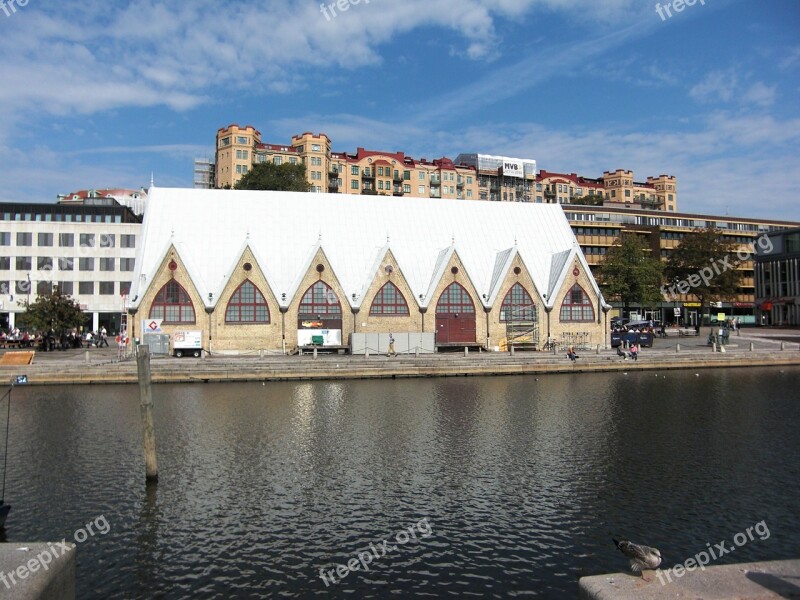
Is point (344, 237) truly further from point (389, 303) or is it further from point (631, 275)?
point (631, 275)

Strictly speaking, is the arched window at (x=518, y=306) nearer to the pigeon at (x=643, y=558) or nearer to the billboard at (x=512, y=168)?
the pigeon at (x=643, y=558)

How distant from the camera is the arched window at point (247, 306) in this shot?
50.2 m

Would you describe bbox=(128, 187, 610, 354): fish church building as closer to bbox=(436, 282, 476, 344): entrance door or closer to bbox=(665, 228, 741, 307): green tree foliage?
bbox=(436, 282, 476, 344): entrance door

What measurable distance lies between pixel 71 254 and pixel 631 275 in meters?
68.9

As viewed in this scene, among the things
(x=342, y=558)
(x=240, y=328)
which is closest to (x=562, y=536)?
(x=342, y=558)

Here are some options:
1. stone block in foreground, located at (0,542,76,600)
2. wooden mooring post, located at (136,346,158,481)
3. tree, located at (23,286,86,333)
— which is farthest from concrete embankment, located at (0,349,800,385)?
stone block in foreground, located at (0,542,76,600)

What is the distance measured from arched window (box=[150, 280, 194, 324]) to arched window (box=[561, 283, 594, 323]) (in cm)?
3175

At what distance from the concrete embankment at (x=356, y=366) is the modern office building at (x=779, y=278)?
45.8 metres

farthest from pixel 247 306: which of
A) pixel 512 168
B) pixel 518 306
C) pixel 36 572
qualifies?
pixel 512 168

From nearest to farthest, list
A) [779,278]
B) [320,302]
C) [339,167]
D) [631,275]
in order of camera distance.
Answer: [320,302]
[631,275]
[779,278]
[339,167]

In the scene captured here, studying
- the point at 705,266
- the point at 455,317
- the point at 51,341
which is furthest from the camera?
the point at 705,266

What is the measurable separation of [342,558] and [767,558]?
28.1 feet

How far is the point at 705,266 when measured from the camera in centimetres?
7650

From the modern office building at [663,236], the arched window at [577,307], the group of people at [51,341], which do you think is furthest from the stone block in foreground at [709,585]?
the modern office building at [663,236]
